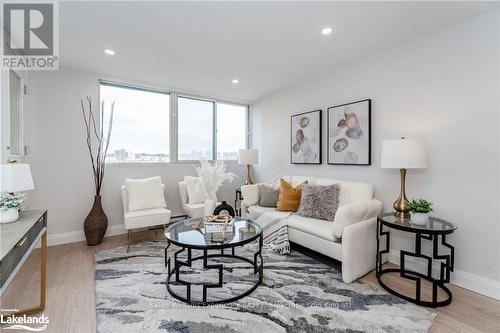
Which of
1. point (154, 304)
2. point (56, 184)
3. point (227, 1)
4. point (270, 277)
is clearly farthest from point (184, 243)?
point (56, 184)

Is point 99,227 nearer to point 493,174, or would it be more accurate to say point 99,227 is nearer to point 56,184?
point 56,184

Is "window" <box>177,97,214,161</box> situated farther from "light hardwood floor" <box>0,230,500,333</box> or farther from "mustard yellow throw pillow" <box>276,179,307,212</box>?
"light hardwood floor" <box>0,230,500,333</box>

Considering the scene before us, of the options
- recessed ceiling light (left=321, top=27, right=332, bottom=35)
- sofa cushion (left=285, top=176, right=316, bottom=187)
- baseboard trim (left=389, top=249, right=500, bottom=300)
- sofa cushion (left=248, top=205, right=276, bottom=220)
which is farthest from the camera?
sofa cushion (left=285, top=176, right=316, bottom=187)

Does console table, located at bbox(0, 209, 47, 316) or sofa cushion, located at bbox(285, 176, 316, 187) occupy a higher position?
sofa cushion, located at bbox(285, 176, 316, 187)

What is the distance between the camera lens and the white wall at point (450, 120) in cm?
209

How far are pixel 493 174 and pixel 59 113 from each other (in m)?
5.11

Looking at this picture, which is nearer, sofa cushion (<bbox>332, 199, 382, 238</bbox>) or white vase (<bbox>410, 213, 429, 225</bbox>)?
white vase (<bbox>410, 213, 429, 225</bbox>)

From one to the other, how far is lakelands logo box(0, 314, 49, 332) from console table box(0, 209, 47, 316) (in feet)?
0.15

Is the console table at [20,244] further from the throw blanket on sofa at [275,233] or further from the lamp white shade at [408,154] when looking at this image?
the lamp white shade at [408,154]

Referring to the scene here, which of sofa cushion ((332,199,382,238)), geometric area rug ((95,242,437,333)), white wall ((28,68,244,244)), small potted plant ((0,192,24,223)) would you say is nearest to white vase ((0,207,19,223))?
small potted plant ((0,192,24,223))

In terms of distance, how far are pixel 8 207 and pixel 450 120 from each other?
384 cm

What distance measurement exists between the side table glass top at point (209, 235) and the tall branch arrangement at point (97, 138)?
1.86 metres

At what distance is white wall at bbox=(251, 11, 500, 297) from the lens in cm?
209

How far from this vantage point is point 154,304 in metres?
1.92
